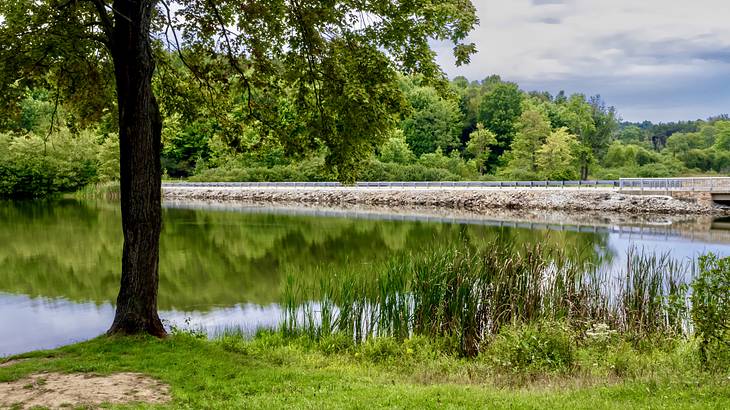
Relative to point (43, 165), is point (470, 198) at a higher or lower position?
lower

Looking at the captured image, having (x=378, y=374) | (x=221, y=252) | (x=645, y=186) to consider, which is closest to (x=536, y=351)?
(x=378, y=374)

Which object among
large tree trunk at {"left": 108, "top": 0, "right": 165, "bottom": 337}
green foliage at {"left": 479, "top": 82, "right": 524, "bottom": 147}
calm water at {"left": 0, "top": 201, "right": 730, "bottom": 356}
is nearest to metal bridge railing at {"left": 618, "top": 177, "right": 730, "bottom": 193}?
calm water at {"left": 0, "top": 201, "right": 730, "bottom": 356}

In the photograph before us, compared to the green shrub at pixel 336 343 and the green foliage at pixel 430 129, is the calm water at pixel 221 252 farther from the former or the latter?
the green foliage at pixel 430 129

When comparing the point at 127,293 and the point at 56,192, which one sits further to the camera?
the point at 56,192

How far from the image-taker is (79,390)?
6059 millimetres

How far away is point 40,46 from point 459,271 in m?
7.63

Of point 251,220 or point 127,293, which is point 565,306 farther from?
point 251,220

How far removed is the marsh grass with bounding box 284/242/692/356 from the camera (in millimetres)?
9461

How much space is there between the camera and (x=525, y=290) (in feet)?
32.2

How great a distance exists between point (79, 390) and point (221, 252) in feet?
52.7

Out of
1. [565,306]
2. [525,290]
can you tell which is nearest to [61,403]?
[525,290]

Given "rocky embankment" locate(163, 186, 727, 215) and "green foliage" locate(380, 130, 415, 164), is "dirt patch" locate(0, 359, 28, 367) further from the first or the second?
"green foliage" locate(380, 130, 415, 164)

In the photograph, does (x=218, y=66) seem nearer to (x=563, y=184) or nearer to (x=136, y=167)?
(x=136, y=167)

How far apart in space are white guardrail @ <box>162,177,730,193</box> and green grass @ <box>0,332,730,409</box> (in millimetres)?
20780
